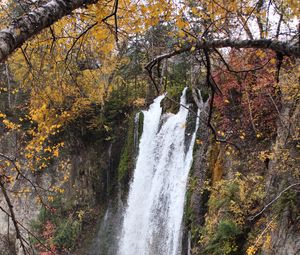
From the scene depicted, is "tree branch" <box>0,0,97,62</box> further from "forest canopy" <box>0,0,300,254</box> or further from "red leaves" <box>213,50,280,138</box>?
"red leaves" <box>213,50,280,138</box>

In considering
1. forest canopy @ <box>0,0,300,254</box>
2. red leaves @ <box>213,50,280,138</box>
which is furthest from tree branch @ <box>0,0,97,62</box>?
red leaves @ <box>213,50,280,138</box>

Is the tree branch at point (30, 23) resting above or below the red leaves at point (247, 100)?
below

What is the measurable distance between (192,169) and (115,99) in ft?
20.5

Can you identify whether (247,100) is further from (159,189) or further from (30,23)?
(30,23)

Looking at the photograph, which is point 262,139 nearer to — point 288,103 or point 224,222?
point 288,103

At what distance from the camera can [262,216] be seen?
294 inches

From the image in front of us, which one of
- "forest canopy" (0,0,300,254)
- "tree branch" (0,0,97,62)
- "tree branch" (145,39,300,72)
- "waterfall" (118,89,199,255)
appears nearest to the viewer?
"tree branch" (145,39,300,72)

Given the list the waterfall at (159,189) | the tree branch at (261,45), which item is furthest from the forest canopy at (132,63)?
the waterfall at (159,189)

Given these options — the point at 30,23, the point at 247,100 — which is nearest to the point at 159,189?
the point at 247,100

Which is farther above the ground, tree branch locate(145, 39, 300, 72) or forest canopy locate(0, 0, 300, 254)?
forest canopy locate(0, 0, 300, 254)

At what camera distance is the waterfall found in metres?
11.5

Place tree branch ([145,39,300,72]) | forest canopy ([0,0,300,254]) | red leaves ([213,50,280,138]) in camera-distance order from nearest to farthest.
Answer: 1. tree branch ([145,39,300,72])
2. forest canopy ([0,0,300,254])
3. red leaves ([213,50,280,138])

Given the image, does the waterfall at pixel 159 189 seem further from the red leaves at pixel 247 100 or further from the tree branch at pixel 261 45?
the tree branch at pixel 261 45

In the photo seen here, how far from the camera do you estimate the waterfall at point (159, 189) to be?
1145 centimetres
